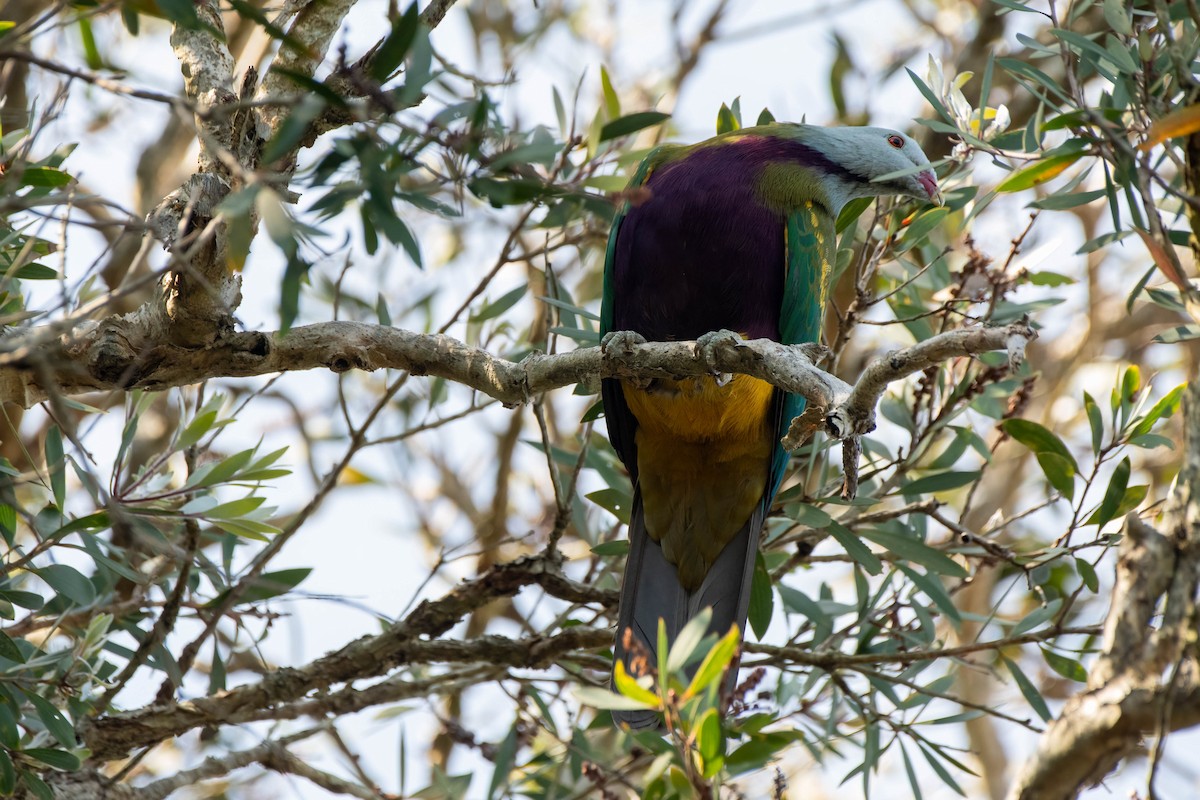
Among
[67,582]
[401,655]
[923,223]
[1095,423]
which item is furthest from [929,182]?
[67,582]

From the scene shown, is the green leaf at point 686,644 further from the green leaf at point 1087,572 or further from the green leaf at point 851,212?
the green leaf at point 851,212

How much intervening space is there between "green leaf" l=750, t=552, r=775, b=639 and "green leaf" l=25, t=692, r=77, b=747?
1.69 m

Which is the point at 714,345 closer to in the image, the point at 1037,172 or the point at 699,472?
the point at 1037,172

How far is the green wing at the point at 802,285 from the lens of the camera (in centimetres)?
318

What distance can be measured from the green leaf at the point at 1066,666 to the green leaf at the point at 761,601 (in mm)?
704

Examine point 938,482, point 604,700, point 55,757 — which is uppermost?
point 938,482

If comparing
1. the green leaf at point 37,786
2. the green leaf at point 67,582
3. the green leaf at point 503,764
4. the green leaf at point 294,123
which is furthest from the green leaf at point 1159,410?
the green leaf at point 37,786

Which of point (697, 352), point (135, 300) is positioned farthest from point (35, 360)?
point (135, 300)

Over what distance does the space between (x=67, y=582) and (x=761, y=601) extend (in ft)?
5.63

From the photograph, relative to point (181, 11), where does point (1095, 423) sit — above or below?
above

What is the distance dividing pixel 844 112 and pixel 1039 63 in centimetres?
90

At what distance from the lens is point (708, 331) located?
10.6 ft

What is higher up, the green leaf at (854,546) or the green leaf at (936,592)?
the green leaf at (854,546)

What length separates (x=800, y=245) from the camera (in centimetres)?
318
